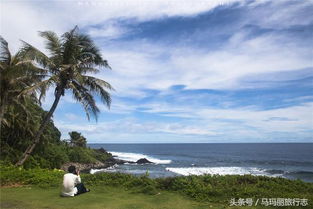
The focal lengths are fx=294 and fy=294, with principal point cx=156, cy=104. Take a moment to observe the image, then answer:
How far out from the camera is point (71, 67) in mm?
13477

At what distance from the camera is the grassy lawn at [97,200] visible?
7184 mm

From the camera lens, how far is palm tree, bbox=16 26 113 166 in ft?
44.2

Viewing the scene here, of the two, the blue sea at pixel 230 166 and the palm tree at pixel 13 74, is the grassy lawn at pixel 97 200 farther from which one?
the palm tree at pixel 13 74

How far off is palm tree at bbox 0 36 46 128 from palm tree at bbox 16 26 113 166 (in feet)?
1.44

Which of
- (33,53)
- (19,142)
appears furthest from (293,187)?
(19,142)

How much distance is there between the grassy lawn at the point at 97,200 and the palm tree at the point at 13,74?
5.44 meters

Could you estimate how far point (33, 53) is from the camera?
43.6ft

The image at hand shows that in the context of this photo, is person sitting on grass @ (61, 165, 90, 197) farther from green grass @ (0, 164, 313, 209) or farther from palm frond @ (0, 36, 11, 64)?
palm frond @ (0, 36, 11, 64)

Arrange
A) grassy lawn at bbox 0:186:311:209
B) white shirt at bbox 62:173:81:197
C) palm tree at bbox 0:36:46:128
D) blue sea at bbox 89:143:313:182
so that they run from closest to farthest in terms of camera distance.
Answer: grassy lawn at bbox 0:186:311:209 → white shirt at bbox 62:173:81:197 → palm tree at bbox 0:36:46:128 → blue sea at bbox 89:143:313:182

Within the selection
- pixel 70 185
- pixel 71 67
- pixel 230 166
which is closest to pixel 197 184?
pixel 70 185

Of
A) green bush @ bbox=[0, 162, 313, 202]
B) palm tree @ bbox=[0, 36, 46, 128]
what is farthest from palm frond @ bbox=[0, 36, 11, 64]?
green bush @ bbox=[0, 162, 313, 202]

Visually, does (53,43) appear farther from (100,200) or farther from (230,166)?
(230,166)

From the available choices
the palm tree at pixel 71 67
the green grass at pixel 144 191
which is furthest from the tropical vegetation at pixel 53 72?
the green grass at pixel 144 191

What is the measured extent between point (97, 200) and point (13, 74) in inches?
308
